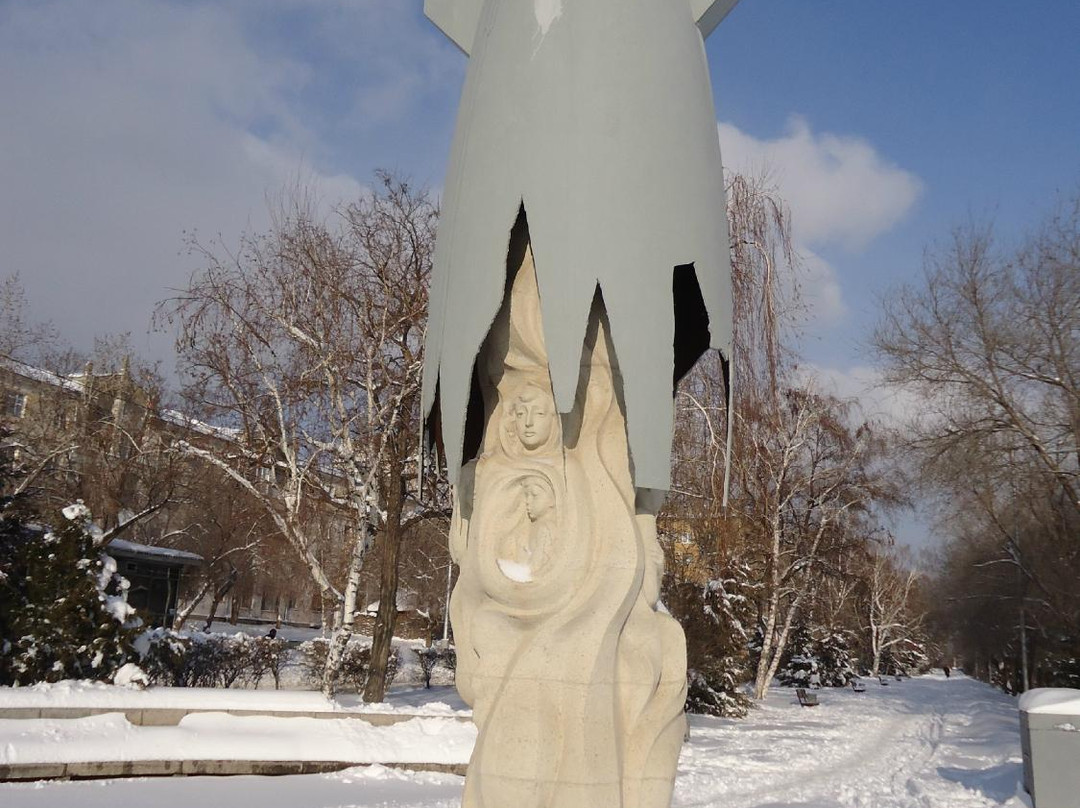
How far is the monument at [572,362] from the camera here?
398 centimetres

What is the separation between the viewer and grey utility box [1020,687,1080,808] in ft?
28.6

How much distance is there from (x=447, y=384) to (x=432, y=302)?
0.49 meters

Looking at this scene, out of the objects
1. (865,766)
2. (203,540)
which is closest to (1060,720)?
(865,766)

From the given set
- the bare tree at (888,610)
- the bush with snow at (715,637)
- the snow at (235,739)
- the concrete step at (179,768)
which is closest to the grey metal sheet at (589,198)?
the concrete step at (179,768)

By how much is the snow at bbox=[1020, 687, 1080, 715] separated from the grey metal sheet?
23.0 ft

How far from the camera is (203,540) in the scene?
3547 cm

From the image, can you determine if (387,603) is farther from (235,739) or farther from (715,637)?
(715,637)

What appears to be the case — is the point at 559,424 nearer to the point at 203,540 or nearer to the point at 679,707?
the point at 679,707

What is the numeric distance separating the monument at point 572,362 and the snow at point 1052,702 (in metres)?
6.45

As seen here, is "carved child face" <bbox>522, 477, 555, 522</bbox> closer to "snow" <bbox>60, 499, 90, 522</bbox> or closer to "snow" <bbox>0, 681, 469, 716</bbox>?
"snow" <bbox>0, 681, 469, 716</bbox>

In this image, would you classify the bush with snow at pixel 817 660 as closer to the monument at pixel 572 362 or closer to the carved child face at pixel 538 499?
the monument at pixel 572 362

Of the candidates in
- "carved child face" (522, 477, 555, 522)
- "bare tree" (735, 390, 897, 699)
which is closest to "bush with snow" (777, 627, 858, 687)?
"bare tree" (735, 390, 897, 699)

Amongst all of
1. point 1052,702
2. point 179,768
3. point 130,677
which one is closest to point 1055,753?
point 1052,702

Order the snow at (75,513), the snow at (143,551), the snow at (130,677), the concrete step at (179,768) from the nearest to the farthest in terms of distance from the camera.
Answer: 1. the concrete step at (179,768)
2. the snow at (130,677)
3. the snow at (75,513)
4. the snow at (143,551)
